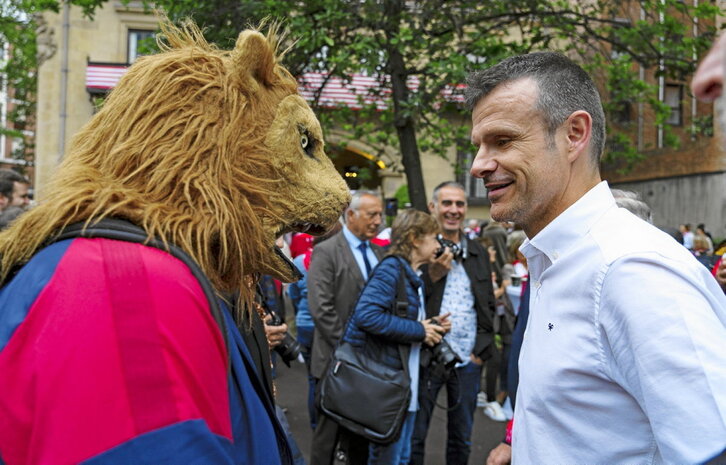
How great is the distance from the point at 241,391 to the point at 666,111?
9492mm

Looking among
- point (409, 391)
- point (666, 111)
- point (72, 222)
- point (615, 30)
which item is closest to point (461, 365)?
point (409, 391)

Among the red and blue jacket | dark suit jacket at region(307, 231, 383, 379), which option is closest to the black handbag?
dark suit jacket at region(307, 231, 383, 379)

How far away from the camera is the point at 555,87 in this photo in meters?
1.78

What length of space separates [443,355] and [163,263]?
130 inches

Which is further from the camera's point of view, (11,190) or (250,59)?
(11,190)

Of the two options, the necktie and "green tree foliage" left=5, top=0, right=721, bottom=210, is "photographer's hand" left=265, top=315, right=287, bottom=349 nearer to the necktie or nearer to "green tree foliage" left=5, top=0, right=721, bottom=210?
the necktie

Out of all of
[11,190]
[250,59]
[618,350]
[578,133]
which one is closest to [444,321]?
[578,133]

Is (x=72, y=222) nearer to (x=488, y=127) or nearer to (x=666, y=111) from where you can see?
(x=488, y=127)

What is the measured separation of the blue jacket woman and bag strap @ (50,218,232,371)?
2763 millimetres

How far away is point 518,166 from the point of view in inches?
70.1

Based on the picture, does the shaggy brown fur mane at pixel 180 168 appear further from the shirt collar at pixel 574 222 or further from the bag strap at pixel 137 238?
the shirt collar at pixel 574 222

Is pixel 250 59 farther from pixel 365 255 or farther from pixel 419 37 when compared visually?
pixel 419 37

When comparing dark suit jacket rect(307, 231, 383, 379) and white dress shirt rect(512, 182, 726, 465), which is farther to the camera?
dark suit jacket rect(307, 231, 383, 379)

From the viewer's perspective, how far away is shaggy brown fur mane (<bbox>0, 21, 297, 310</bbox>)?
1298mm
